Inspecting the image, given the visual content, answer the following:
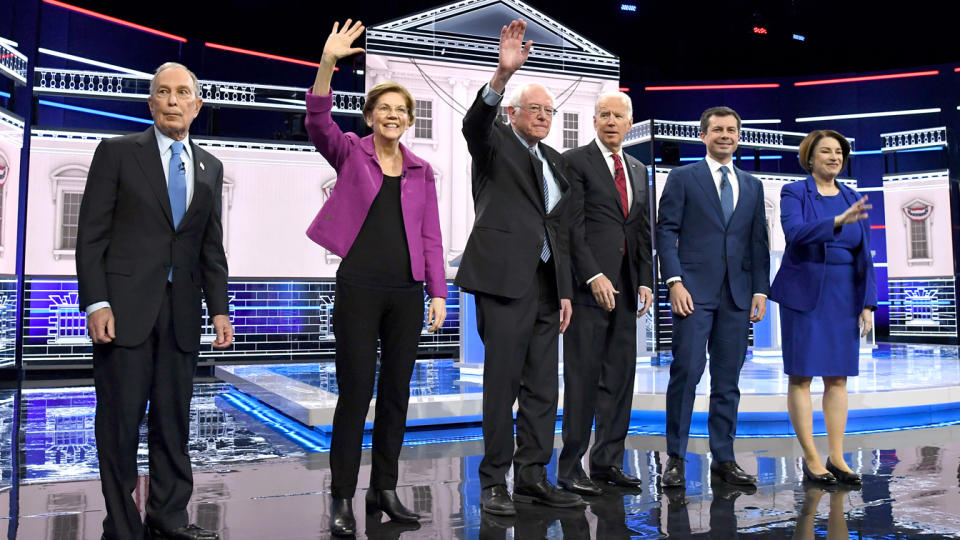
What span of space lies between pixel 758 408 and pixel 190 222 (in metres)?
3.82

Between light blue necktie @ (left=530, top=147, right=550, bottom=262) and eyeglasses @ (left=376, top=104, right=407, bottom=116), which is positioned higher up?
eyeglasses @ (left=376, top=104, right=407, bottom=116)

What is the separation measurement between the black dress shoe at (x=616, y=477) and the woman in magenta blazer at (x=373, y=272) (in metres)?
0.89

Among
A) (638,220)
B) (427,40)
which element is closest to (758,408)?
(638,220)

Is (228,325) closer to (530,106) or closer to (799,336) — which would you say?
(530,106)

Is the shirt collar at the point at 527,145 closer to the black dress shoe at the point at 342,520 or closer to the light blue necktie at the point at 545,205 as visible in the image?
the light blue necktie at the point at 545,205

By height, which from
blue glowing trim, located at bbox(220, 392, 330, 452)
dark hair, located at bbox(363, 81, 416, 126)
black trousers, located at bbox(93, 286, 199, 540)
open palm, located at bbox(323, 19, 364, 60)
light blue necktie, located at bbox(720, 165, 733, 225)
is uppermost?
open palm, located at bbox(323, 19, 364, 60)

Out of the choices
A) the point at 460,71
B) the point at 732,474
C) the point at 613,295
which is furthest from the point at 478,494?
the point at 460,71

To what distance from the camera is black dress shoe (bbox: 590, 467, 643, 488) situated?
2.90 m

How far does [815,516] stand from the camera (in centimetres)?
248

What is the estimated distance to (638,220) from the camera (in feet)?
10.0

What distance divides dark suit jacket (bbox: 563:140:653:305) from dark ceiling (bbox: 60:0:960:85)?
1101 centimetres

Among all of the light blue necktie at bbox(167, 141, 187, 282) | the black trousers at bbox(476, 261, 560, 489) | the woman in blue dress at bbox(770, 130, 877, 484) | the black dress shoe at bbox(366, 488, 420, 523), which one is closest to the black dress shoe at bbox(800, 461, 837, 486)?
the woman in blue dress at bbox(770, 130, 877, 484)

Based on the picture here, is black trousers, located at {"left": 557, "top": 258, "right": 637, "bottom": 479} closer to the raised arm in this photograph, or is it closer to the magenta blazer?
the magenta blazer

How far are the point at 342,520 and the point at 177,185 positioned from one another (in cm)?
117
